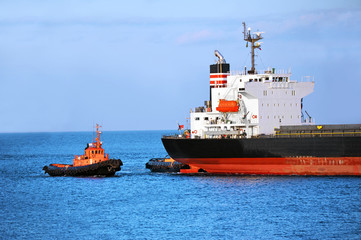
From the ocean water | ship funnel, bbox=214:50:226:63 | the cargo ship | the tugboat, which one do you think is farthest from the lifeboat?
the tugboat

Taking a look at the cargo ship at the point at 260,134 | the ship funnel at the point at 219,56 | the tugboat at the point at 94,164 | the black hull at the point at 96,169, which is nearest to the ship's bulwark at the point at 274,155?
the cargo ship at the point at 260,134

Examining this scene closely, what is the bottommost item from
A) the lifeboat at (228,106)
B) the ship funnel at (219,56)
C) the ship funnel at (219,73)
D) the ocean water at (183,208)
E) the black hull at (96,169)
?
the ocean water at (183,208)

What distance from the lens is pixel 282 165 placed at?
49969 millimetres

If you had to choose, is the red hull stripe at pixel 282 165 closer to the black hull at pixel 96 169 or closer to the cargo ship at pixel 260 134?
the cargo ship at pixel 260 134

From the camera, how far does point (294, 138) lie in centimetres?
4906

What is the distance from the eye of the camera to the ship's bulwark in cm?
4803

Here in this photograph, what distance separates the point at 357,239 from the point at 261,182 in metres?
16.2

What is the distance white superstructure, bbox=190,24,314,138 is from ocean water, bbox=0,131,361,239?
12.7 ft

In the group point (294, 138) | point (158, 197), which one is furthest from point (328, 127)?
point (158, 197)

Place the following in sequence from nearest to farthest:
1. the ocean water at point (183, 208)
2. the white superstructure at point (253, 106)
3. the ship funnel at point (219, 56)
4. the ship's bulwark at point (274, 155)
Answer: the ocean water at point (183, 208) → the ship's bulwark at point (274, 155) → the white superstructure at point (253, 106) → the ship funnel at point (219, 56)

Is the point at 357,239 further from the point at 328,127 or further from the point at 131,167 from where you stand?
the point at 131,167

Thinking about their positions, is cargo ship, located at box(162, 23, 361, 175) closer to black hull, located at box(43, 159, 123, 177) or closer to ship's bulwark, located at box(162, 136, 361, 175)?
ship's bulwark, located at box(162, 136, 361, 175)

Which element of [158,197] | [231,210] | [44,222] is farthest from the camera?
[158,197]

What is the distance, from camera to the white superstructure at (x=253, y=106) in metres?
52.5
